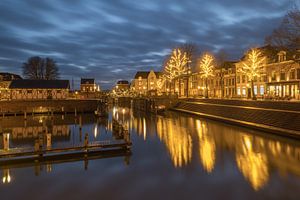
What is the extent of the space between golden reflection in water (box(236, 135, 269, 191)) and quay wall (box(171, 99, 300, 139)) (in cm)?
657

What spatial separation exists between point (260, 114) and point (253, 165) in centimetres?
1865

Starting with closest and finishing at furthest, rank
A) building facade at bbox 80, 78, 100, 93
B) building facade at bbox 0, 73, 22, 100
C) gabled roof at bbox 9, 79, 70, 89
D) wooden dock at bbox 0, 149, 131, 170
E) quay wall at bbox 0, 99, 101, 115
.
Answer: wooden dock at bbox 0, 149, 131, 170 → quay wall at bbox 0, 99, 101, 115 → gabled roof at bbox 9, 79, 70, 89 → building facade at bbox 0, 73, 22, 100 → building facade at bbox 80, 78, 100, 93

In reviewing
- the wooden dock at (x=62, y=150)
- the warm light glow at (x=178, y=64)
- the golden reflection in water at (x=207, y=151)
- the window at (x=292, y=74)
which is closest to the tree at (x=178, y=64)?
the warm light glow at (x=178, y=64)

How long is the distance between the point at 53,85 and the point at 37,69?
16168mm

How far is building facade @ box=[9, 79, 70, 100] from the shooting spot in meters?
81.5

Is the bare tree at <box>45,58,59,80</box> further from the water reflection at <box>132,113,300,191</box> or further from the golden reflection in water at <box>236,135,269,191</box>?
the golden reflection in water at <box>236,135,269,191</box>

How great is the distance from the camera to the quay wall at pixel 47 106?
219ft

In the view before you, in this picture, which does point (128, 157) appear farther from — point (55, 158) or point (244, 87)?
point (244, 87)

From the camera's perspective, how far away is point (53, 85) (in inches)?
3329

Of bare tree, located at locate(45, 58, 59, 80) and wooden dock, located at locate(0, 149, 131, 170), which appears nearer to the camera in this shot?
wooden dock, located at locate(0, 149, 131, 170)

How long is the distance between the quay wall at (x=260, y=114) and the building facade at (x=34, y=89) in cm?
4937

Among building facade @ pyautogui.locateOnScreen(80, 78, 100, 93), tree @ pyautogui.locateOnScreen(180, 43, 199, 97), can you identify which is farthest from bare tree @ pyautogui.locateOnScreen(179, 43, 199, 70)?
building facade @ pyautogui.locateOnScreen(80, 78, 100, 93)

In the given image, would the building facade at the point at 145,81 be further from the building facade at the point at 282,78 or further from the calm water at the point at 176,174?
the calm water at the point at 176,174

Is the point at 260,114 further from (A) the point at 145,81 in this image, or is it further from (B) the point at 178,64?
(A) the point at 145,81
